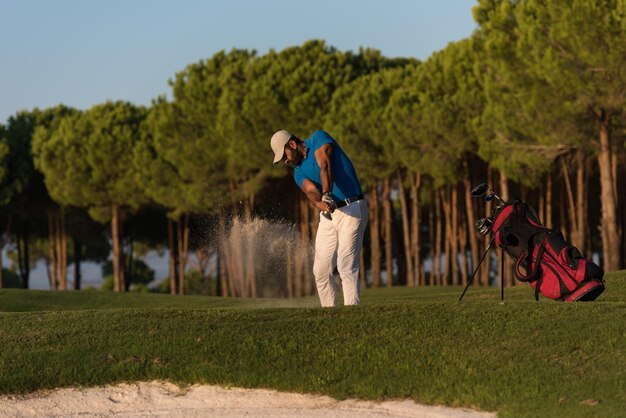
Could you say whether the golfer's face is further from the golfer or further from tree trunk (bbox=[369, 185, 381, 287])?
tree trunk (bbox=[369, 185, 381, 287])

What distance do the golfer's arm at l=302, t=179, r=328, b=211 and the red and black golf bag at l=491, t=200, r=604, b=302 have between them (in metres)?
2.35

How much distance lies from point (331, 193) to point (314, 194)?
250 millimetres

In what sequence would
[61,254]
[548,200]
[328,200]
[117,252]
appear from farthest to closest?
1. [61,254]
2. [117,252]
3. [548,200]
4. [328,200]

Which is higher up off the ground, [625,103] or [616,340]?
[625,103]

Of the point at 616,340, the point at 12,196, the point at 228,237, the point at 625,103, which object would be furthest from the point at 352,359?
the point at 12,196

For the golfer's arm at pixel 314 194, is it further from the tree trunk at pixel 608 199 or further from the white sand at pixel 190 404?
the tree trunk at pixel 608 199

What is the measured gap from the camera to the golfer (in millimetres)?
13602

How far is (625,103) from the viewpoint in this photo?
33.4 m

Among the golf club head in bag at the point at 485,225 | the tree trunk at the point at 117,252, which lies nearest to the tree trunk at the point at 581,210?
the tree trunk at the point at 117,252

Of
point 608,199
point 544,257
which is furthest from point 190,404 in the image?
point 608,199

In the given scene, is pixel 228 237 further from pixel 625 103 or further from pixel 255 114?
pixel 255 114

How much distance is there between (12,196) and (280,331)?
5133 centimetres

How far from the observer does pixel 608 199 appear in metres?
34.7

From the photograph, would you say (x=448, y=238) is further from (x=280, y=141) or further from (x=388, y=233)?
(x=280, y=141)
